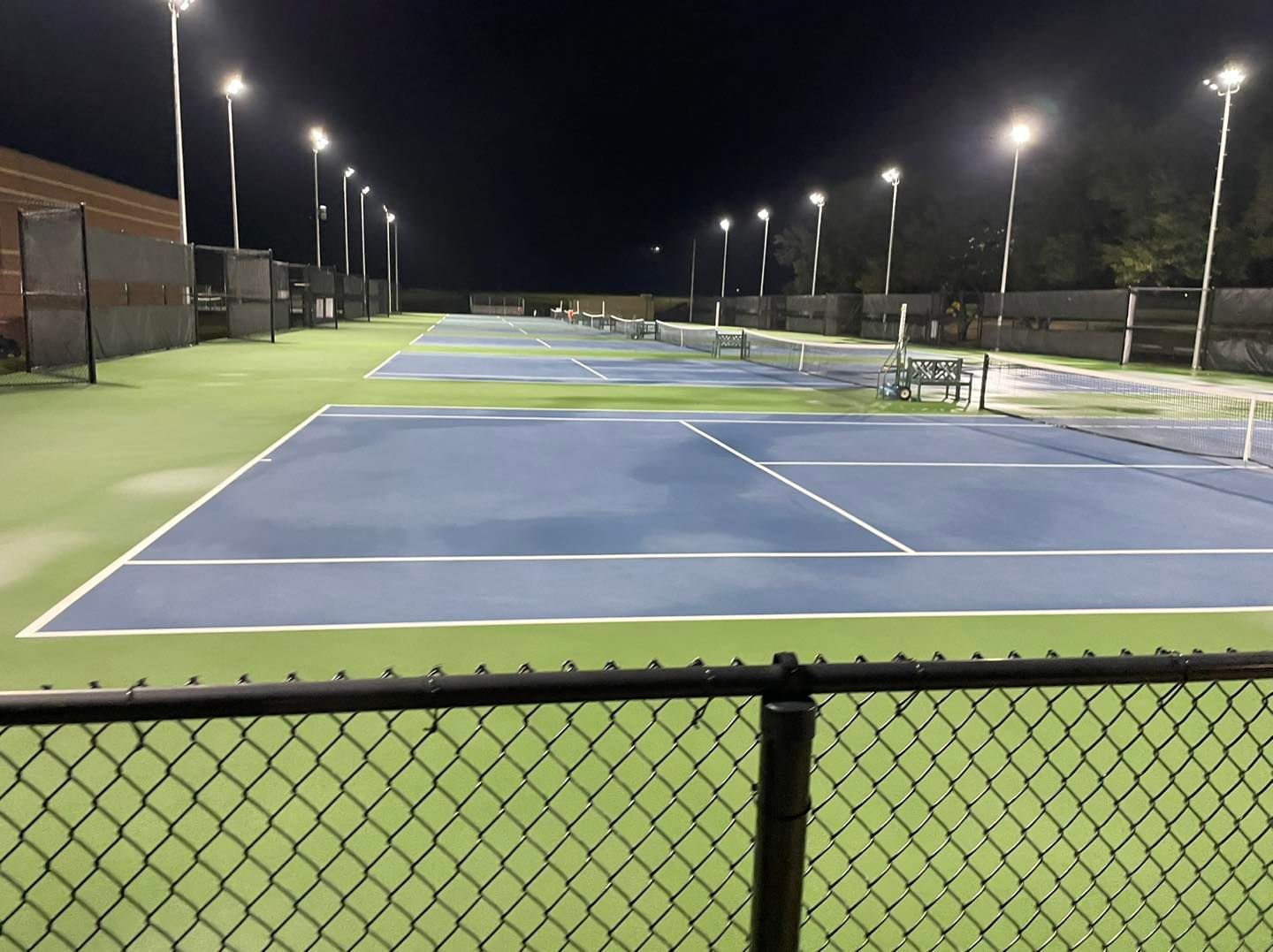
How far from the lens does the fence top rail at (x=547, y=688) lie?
2.10 metres

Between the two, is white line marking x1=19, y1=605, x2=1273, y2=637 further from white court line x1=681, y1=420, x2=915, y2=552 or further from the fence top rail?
the fence top rail

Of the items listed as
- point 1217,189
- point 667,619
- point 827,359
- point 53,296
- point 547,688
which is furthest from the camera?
point 827,359

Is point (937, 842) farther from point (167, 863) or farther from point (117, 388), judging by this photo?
point (117, 388)

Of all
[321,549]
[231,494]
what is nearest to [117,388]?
[231,494]

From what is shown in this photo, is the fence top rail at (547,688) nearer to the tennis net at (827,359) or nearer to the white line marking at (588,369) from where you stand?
the white line marking at (588,369)

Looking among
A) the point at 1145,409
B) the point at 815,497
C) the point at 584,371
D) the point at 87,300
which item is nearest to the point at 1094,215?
the point at 1145,409

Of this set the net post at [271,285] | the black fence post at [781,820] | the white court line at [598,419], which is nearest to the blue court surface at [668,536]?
the white court line at [598,419]

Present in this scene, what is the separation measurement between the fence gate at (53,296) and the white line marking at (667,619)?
57.5 feet

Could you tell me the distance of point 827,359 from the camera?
41.9 metres

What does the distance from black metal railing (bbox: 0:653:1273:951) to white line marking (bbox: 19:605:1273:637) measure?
160 centimetres

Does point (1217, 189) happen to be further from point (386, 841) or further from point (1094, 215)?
point (386, 841)

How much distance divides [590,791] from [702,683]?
295 centimetres

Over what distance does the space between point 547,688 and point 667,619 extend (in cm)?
559

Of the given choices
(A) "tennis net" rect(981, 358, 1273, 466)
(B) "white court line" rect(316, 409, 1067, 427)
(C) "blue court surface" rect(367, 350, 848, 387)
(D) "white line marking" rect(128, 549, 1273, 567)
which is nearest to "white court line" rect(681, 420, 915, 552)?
(D) "white line marking" rect(128, 549, 1273, 567)
